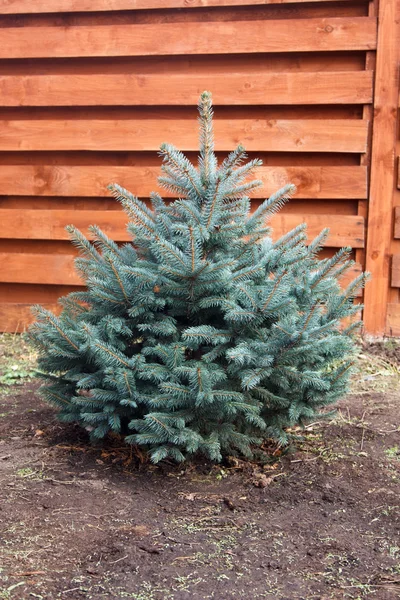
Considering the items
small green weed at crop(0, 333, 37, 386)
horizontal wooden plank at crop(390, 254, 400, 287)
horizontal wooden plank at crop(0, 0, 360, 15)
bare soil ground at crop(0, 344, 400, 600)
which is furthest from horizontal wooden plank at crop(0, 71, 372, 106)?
bare soil ground at crop(0, 344, 400, 600)

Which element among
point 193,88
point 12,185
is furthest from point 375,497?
point 12,185

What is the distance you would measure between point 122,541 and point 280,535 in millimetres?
582

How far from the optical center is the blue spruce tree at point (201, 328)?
9.12ft

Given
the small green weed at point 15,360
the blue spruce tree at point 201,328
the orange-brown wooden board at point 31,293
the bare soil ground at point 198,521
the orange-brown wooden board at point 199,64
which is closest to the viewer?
the bare soil ground at point 198,521

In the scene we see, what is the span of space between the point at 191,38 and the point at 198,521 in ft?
12.3

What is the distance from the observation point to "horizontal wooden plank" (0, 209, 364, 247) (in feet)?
16.9

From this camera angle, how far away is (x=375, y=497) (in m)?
2.85

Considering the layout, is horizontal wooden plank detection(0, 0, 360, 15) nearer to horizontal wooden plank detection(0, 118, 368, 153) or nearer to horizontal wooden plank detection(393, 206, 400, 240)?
horizontal wooden plank detection(0, 118, 368, 153)

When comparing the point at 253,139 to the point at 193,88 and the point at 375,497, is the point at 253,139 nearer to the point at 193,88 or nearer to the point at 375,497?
the point at 193,88

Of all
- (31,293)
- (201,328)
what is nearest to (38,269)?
(31,293)

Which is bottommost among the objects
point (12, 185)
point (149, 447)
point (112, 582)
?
point (112, 582)

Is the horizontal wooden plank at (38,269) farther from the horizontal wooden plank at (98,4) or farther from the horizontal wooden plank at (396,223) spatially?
the horizontal wooden plank at (396,223)

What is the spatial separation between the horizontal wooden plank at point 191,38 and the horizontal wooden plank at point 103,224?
122 centimetres

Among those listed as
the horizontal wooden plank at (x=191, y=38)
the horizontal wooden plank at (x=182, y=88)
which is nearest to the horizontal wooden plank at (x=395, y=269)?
the horizontal wooden plank at (x=182, y=88)
